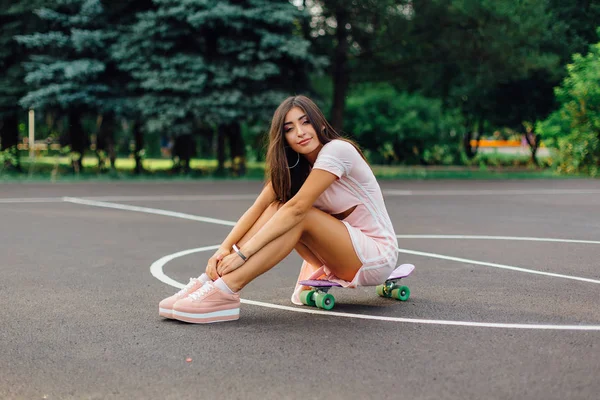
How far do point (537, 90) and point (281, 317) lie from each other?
33.5 metres

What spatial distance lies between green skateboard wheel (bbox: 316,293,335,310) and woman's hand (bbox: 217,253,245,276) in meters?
0.73

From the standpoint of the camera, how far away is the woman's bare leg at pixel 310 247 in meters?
5.54

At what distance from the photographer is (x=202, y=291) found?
18.2 ft

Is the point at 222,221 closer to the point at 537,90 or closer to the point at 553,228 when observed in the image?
the point at 553,228

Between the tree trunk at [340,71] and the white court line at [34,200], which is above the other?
the tree trunk at [340,71]

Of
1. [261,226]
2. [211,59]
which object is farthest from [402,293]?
[211,59]

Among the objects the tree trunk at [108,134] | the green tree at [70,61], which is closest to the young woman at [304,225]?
the green tree at [70,61]

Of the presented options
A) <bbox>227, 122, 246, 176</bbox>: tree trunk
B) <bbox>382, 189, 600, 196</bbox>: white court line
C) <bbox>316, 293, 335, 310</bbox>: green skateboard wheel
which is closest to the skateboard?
<bbox>316, 293, 335, 310</bbox>: green skateboard wheel

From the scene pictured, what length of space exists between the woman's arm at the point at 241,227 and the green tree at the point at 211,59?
1821 cm

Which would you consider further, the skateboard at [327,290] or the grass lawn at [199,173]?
the grass lawn at [199,173]

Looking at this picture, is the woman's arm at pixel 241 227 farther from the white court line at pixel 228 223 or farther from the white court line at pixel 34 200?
the white court line at pixel 34 200

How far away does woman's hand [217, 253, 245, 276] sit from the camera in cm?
552

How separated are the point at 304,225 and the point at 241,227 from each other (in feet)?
1.56

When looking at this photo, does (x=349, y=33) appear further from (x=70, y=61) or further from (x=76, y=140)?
(x=76, y=140)
